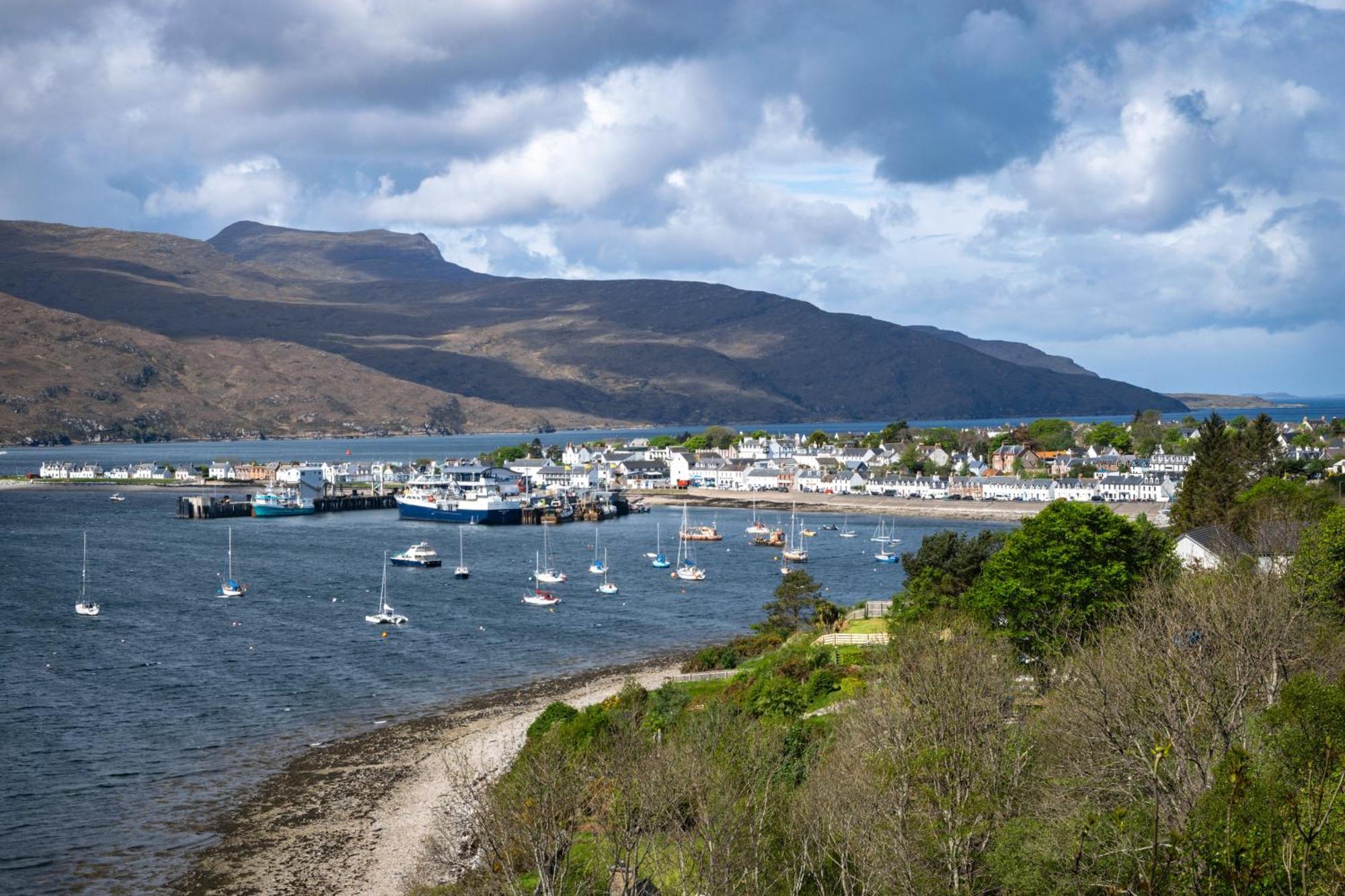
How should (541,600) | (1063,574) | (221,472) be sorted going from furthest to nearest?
(221,472) → (541,600) → (1063,574)

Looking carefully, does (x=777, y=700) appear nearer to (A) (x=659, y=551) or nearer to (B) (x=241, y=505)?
(A) (x=659, y=551)

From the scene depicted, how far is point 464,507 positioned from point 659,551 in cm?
3290

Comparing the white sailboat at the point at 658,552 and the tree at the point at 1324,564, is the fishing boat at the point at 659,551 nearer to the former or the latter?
the white sailboat at the point at 658,552

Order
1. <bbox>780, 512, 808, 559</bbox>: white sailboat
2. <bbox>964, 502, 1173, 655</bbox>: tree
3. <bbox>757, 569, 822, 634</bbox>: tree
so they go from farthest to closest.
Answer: <bbox>780, 512, 808, 559</bbox>: white sailboat
<bbox>757, 569, 822, 634</bbox>: tree
<bbox>964, 502, 1173, 655</bbox>: tree

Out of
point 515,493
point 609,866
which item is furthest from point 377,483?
point 609,866

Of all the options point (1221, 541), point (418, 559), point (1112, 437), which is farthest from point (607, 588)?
point (1112, 437)

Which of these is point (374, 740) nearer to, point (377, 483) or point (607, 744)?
point (607, 744)

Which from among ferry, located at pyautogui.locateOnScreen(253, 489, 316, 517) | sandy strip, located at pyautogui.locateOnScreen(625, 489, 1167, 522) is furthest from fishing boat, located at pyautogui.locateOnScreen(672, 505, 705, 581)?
ferry, located at pyautogui.locateOnScreen(253, 489, 316, 517)

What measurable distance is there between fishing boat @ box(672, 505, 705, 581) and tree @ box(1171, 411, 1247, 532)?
2441 cm

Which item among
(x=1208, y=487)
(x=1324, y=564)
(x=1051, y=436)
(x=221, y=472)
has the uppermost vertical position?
(x=1051, y=436)

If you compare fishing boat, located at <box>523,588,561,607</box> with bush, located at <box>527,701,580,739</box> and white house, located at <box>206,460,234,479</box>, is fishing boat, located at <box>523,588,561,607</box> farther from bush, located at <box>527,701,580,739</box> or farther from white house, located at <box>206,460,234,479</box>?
white house, located at <box>206,460,234,479</box>

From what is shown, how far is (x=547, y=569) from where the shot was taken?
6775cm

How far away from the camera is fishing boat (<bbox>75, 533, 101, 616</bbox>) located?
167 feet

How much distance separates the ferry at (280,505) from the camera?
107625 millimetres
